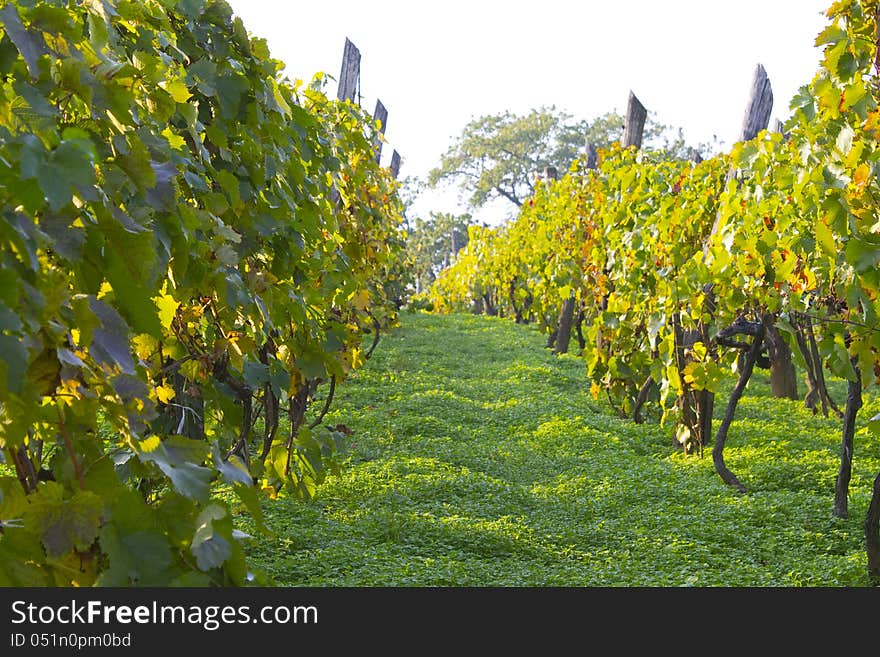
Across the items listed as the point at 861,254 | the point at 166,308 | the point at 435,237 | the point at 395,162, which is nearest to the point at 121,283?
the point at 166,308

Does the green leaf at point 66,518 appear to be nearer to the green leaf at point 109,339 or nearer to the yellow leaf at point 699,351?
the green leaf at point 109,339

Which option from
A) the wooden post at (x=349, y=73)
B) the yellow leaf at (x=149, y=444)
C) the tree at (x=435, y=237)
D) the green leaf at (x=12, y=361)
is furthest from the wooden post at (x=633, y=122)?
the tree at (x=435, y=237)

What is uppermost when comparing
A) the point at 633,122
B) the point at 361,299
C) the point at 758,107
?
the point at 633,122

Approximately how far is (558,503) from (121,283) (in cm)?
361

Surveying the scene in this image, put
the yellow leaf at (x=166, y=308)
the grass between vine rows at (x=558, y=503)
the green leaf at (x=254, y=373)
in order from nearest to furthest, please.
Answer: the yellow leaf at (x=166, y=308), the green leaf at (x=254, y=373), the grass between vine rows at (x=558, y=503)

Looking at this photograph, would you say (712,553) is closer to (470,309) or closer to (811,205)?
(811,205)

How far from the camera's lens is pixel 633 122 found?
30.0 feet

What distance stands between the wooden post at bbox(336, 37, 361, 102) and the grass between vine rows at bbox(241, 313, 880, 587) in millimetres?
2392

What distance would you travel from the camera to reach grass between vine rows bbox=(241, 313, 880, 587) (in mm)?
3660

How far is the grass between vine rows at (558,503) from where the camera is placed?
3.66 m

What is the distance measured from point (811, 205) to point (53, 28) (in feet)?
9.99

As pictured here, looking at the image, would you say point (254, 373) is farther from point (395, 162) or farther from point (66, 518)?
point (395, 162)

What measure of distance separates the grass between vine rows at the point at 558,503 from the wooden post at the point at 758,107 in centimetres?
210

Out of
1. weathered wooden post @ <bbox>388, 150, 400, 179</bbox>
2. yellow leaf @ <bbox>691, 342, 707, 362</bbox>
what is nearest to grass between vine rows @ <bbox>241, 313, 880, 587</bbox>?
yellow leaf @ <bbox>691, 342, 707, 362</bbox>
